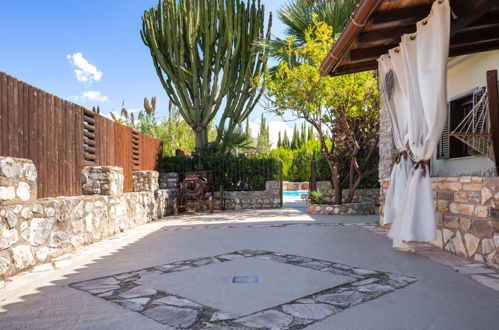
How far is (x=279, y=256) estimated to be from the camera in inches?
174

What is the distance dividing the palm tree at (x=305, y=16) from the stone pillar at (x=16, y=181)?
27.8 feet

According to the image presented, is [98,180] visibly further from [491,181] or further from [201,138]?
[201,138]

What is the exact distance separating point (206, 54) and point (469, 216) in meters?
9.44

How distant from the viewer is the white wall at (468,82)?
5895 mm

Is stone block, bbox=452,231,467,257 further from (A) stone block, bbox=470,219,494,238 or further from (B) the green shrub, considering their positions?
(B) the green shrub

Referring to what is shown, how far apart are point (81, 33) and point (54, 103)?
13292mm

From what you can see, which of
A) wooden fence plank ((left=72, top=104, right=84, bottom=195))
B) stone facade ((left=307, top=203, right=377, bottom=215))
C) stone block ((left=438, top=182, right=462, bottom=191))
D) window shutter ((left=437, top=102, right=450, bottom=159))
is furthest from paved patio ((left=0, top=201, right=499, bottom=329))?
stone facade ((left=307, top=203, right=377, bottom=215))

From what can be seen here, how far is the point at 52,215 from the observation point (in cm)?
452

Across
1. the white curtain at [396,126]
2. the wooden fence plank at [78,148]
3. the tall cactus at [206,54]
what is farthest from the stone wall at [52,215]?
the tall cactus at [206,54]

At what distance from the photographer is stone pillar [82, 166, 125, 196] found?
5.96 m

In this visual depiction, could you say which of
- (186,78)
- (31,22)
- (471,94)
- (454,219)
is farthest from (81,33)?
(454,219)

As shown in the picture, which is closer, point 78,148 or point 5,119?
point 5,119

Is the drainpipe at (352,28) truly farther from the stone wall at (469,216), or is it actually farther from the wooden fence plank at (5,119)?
the wooden fence plank at (5,119)

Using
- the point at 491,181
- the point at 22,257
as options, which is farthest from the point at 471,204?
the point at 22,257
